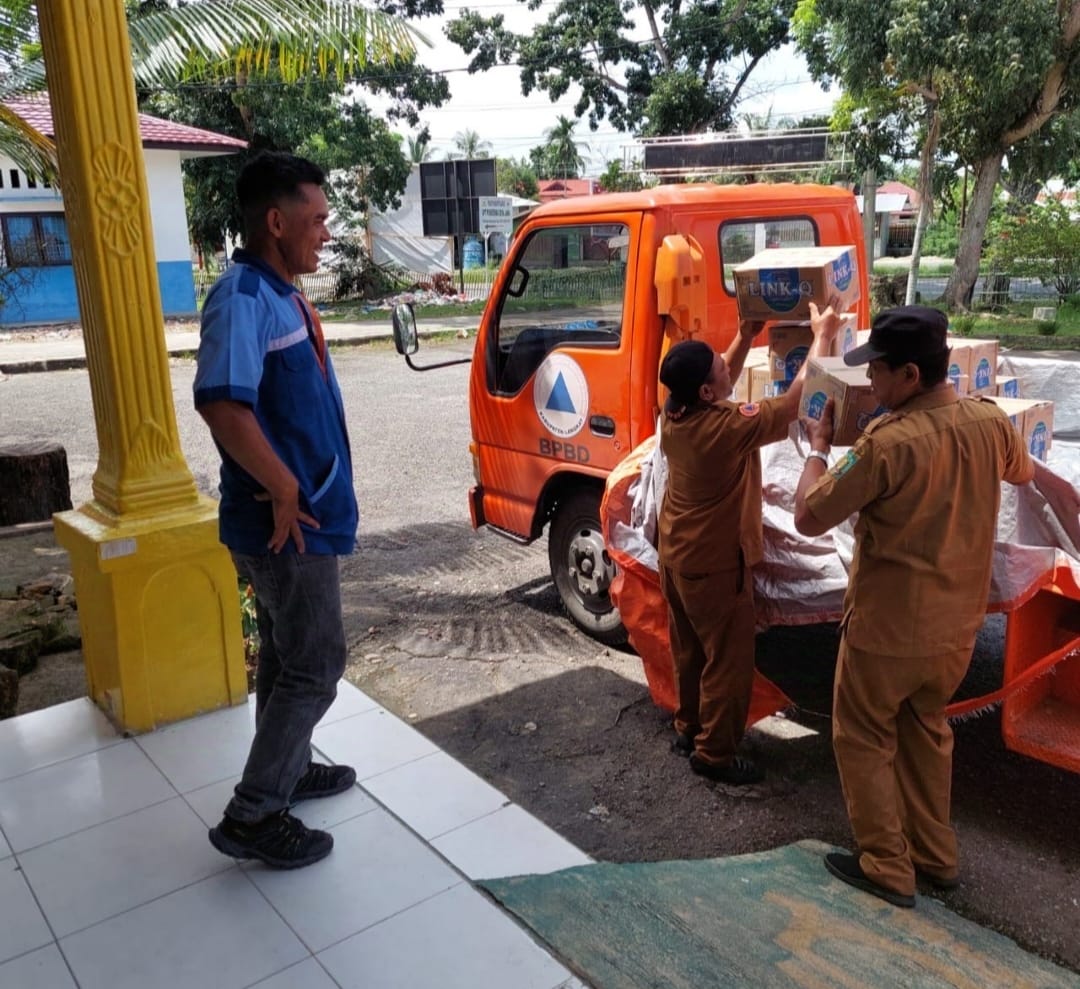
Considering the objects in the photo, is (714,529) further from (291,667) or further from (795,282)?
(291,667)

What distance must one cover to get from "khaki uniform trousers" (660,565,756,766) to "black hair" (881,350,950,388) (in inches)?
38.4

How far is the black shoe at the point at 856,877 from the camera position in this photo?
8.89 ft

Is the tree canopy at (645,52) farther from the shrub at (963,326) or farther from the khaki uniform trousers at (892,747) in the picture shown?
the khaki uniform trousers at (892,747)

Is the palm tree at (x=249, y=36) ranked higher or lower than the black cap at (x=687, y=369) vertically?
higher

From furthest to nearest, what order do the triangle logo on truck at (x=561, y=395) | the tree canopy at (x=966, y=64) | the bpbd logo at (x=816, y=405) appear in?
the tree canopy at (x=966, y=64) → the triangle logo on truck at (x=561, y=395) → the bpbd logo at (x=816, y=405)

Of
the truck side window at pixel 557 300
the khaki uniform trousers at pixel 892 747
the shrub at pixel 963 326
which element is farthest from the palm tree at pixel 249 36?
the shrub at pixel 963 326

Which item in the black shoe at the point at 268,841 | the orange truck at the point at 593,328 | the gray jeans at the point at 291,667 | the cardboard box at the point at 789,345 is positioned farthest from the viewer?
the orange truck at the point at 593,328

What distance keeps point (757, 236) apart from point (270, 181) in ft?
8.97

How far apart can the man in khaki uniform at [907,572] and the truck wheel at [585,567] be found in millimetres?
1990

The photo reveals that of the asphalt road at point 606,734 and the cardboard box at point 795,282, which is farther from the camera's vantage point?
the cardboard box at point 795,282

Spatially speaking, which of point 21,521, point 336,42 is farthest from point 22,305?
point 336,42

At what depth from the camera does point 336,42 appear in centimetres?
605

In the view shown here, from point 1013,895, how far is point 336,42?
574 centimetres

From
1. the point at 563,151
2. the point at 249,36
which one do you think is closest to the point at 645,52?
the point at 563,151
